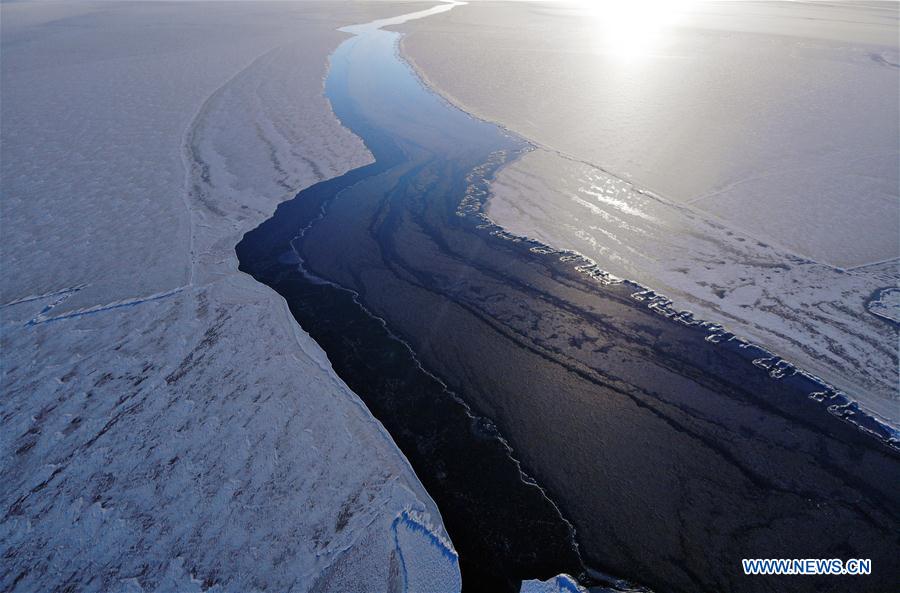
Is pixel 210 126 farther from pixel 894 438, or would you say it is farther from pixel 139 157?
pixel 894 438

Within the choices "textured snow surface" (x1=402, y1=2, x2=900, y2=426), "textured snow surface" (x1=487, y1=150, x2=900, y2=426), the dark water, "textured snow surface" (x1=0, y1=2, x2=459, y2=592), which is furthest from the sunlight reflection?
the dark water

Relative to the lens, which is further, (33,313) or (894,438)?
(33,313)

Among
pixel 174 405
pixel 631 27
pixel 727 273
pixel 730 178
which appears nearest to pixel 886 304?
pixel 727 273

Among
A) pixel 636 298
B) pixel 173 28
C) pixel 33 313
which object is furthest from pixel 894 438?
pixel 173 28

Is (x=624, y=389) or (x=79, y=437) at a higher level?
(x=624, y=389)

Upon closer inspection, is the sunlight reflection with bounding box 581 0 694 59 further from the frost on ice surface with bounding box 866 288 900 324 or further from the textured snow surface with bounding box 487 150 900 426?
the frost on ice surface with bounding box 866 288 900 324

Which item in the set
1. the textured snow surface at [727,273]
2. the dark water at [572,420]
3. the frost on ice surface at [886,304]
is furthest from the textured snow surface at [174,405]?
the frost on ice surface at [886,304]

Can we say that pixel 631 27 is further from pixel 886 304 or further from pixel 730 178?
pixel 886 304

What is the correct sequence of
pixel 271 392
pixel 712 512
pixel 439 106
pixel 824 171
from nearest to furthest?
pixel 712 512 < pixel 271 392 < pixel 824 171 < pixel 439 106
